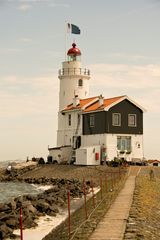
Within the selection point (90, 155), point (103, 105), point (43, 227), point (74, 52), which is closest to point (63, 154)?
point (90, 155)

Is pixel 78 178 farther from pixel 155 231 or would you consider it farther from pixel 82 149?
pixel 155 231

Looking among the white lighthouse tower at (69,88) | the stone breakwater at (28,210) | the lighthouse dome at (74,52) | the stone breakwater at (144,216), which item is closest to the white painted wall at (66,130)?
the white lighthouse tower at (69,88)

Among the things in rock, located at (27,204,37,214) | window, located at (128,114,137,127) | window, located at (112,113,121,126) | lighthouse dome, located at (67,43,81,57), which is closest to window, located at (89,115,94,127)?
window, located at (112,113,121,126)

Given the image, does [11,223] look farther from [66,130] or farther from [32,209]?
[66,130]

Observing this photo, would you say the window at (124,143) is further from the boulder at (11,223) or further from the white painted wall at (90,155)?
the boulder at (11,223)

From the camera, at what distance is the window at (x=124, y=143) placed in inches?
1918

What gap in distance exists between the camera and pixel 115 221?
1622 cm

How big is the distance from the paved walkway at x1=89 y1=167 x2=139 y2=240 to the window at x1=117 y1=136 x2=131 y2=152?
24.4m

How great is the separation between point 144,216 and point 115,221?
2.09m

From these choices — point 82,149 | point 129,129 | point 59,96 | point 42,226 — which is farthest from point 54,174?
point 42,226

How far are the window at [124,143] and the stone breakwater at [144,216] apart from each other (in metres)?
21.1

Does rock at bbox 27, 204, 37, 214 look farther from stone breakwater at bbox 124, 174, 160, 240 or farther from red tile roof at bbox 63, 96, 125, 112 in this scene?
red tile roof at bbox 63, 96, 125, 112

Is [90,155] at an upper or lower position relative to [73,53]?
lower

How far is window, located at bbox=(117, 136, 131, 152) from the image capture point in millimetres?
48719
